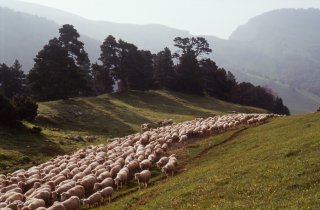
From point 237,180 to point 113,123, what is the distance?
149 feet

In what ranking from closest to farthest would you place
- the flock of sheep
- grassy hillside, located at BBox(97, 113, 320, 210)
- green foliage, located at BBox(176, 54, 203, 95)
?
grassy hillside, located at BBox(97, 113, 320, 210) → the flock of sheep → green foliage, located at BBox(176, 54, 203, 95)

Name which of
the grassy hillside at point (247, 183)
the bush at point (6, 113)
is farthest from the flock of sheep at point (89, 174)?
the bush at point (6, 113)

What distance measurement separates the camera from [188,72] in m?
111

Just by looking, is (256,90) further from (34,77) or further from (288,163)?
(288,163)

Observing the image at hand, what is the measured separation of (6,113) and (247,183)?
37838 millimetres

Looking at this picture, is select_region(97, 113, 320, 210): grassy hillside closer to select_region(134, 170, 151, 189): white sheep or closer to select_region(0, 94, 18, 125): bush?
select_region(134, 170, 151, 189): white sheep

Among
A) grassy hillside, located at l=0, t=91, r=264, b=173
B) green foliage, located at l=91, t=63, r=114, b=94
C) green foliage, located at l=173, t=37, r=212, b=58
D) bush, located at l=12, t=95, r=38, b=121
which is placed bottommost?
grassy hillside, located at l=0, t=91, r=264, b=173

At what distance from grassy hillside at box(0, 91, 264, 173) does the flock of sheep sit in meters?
6.18

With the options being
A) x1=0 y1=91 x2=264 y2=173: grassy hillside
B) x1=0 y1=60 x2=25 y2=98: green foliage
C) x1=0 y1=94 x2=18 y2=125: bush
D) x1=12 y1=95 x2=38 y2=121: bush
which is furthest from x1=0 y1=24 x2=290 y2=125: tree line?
x1=0 y1=94 x2=18 y2=125: bush

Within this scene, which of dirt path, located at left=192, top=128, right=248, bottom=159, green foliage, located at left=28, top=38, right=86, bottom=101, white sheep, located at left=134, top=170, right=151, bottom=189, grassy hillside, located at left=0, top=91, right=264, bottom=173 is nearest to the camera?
white sheep, located at left=134, top=170, right=151, bottom=189

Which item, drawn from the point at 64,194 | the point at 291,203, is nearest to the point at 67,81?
the point at 64,194

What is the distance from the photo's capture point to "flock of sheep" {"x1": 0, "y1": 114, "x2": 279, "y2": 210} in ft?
91.7

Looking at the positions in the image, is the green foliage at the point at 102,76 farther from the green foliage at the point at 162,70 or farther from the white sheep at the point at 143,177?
the white sheep at the point at 143,177

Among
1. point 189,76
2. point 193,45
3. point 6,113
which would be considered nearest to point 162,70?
point 189,76
